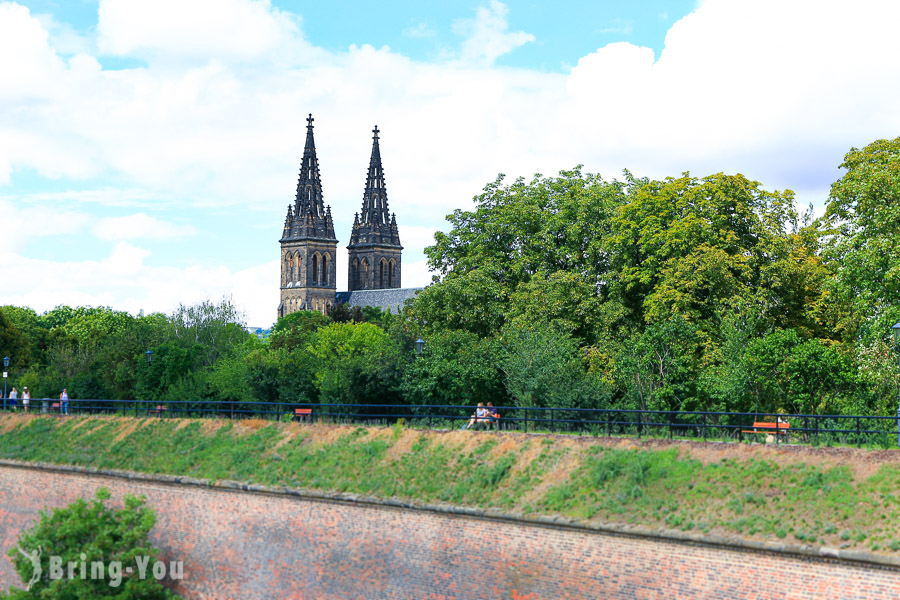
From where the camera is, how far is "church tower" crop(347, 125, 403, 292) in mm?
139125

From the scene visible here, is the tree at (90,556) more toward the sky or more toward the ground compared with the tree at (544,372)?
more toward the ground

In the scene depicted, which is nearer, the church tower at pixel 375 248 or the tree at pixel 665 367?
the tree at pixel 665 367

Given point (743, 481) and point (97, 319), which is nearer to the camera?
point (743, 481)

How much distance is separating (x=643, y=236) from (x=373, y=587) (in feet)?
62.3

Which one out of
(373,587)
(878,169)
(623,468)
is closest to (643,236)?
(878,169)

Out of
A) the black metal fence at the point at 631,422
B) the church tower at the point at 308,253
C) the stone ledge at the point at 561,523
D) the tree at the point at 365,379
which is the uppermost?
the church tower at the point at 308,253

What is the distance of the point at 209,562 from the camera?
25.0 meters

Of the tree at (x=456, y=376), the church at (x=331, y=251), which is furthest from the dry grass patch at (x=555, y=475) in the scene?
the church at (x=331, y=251)

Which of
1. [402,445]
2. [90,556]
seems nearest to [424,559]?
[402,445]

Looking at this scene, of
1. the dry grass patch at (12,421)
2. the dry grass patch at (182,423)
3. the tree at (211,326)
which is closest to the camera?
the dry grass patch at (182,423)

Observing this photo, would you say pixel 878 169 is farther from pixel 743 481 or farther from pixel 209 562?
pixel 209 562

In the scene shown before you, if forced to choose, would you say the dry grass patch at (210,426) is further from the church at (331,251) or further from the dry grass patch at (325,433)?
the church at (331,251)

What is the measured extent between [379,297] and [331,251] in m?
10.8

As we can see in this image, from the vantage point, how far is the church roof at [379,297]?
12971 cm
